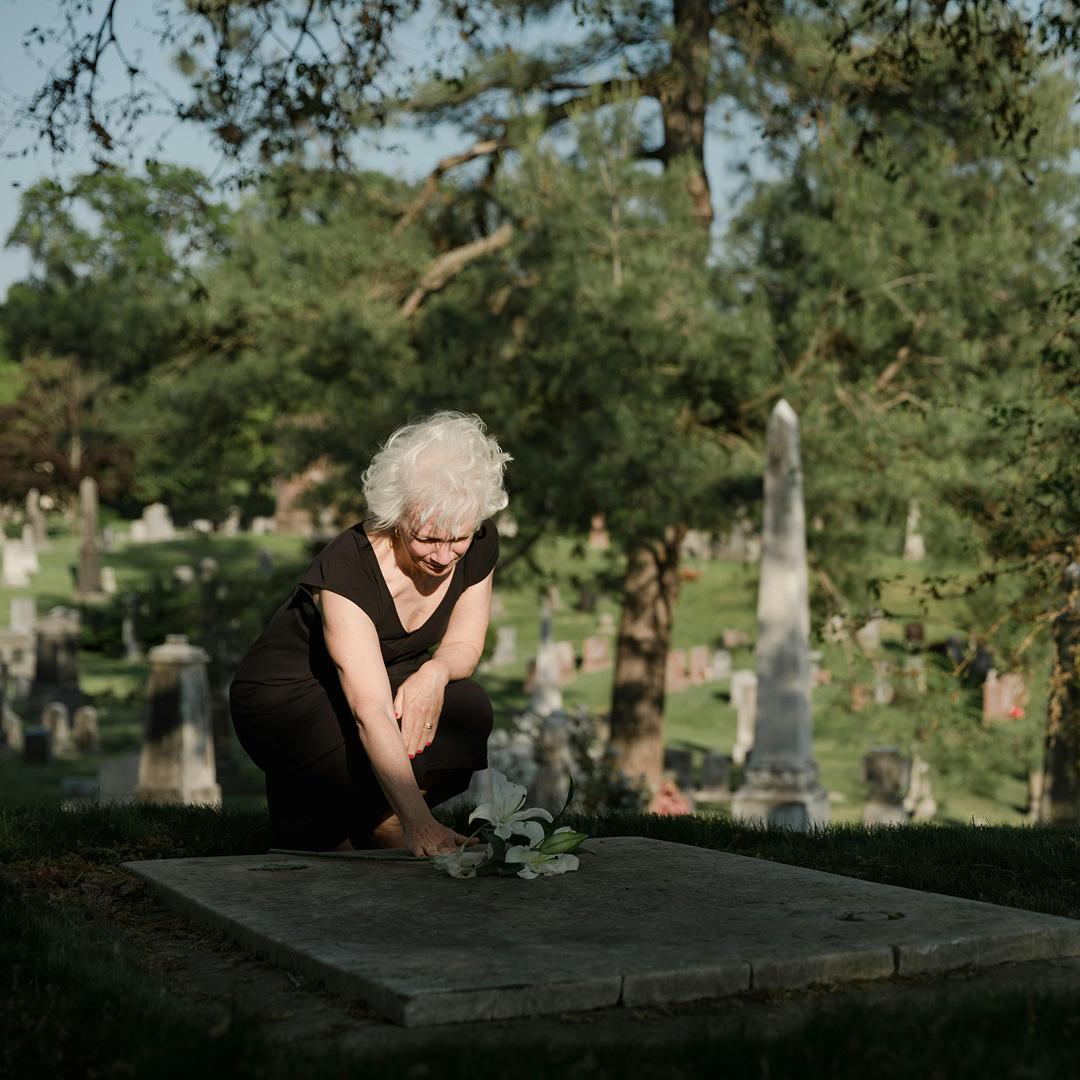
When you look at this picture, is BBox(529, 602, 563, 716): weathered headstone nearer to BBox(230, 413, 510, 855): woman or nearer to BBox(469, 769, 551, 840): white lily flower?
BBox(230, 413, 510, 855): woman

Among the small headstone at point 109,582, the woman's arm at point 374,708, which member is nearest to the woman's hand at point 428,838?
the woman's arm at point 374,708

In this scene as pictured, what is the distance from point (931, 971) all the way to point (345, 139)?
6.52m

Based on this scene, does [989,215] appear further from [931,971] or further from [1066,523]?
[931,971]

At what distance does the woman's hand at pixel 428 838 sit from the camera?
4.27 metres

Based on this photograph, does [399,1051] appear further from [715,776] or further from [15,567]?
[15,567]

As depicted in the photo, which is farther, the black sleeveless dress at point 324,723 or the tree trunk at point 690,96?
the tree trunk at point 690,96

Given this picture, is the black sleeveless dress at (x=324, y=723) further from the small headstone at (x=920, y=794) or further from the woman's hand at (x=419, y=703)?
the small headstone at (x=920, y=794)

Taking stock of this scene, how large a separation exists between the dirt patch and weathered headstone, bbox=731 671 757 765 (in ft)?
58.2

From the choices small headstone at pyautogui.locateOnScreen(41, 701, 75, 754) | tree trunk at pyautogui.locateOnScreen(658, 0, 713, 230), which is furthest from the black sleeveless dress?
small headstone at pyautogui.locateOnScreen(41, 701, 75, 754)

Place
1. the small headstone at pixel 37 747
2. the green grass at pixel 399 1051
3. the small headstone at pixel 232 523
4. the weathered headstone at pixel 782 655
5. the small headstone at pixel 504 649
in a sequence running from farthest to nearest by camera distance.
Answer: the small headstone at pixel 232 523
the small headstone at pixel 504 649
the small headstone at pixel 37 747
the weathered headstone at pixel 782 655
the green grass at pixel 399 1051

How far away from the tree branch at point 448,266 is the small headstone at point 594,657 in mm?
13555

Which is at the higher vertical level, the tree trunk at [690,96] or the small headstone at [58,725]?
the tree trunk at [690,96]

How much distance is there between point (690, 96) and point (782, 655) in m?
6.36

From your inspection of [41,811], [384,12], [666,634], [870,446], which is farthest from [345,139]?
[666,634]
